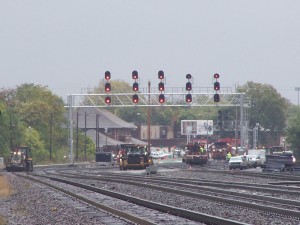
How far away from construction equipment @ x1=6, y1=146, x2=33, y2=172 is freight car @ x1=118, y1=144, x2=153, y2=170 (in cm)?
905

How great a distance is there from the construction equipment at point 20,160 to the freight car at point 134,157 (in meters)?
9.05

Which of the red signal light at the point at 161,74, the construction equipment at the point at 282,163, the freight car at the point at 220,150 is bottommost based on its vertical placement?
the construction equipment at the point at 282,163

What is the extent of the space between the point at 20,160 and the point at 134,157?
37.7 feet

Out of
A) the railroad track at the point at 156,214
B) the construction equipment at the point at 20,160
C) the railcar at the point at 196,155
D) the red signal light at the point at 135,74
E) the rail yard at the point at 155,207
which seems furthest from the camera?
the railcar at the point at 196,155

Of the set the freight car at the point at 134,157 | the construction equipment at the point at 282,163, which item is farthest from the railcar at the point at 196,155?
the construction equipment at the point at 282,163

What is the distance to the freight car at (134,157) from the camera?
82469 mm

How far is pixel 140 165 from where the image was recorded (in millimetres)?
82812

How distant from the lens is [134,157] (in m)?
82.4

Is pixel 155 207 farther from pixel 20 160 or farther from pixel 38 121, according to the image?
pixel 38 121

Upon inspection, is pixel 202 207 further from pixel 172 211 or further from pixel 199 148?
pixel 199 148

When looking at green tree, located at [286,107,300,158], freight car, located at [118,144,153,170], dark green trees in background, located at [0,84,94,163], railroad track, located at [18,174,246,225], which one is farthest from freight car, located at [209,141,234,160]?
railroad track, located at [18,174,246,225]

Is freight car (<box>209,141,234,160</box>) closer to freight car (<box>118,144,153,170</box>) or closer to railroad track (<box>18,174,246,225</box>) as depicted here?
freight car (<box>118,144,153,170</box>)

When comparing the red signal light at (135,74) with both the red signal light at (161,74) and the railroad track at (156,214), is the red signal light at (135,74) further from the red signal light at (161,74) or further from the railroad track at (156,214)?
the railroad track at (156,214)

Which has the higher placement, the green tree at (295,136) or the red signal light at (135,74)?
the red signal light at (135,74)
